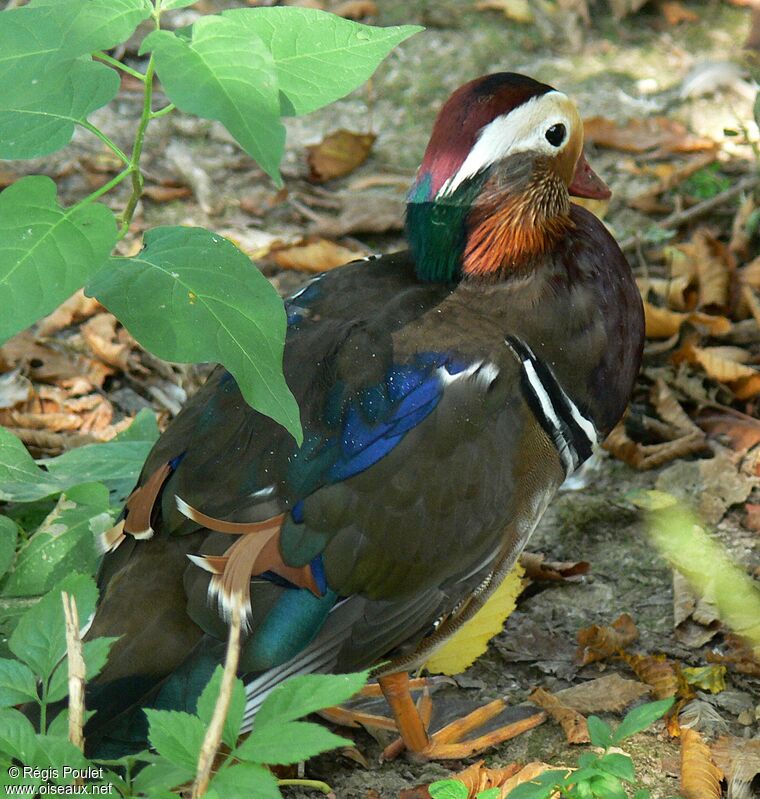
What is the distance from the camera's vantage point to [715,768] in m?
2.13

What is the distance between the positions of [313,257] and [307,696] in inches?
91.4

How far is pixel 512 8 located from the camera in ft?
16.1

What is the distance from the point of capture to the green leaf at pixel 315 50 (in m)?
1.80

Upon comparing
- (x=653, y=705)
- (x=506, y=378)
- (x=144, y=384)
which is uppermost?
(x=506, y=378)

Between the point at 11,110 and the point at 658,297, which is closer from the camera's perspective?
the point at 11,110

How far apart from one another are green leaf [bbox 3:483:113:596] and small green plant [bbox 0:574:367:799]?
0.72m

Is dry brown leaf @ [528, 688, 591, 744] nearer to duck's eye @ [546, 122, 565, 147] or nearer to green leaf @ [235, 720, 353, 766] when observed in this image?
green leaf @ [235, 720, 353, 766]

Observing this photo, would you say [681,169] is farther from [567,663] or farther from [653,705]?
[653,705]

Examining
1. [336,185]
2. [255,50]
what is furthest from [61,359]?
[255,50]

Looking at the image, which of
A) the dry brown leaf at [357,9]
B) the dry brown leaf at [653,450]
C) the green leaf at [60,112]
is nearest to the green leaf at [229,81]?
the green leaf at [60,112]

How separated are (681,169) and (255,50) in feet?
8.93

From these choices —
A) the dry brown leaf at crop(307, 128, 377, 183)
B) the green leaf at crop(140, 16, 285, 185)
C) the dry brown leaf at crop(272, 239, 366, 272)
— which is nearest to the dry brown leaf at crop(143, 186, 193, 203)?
the dry brown leaf at crop(307, 128, 377, 183)

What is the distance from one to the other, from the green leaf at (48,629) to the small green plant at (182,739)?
1 cm

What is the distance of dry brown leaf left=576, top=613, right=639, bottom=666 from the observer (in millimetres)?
2508
